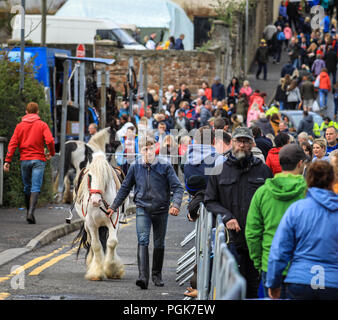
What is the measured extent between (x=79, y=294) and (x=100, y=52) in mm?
26770

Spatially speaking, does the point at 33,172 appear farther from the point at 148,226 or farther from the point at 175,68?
the point at 175,68

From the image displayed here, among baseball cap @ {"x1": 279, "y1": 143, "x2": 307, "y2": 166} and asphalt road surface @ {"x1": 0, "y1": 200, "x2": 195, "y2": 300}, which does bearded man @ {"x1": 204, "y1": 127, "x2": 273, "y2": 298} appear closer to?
baseball cap @ {"x1": 279, "y1": 143, "x2": 307, "y2": 166}

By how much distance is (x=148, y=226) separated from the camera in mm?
11750

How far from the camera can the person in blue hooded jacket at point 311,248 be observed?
692 cm

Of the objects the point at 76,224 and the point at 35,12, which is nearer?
the point at 76,224

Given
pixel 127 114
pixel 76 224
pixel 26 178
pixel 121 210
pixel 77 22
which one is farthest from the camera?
pixel 77 22

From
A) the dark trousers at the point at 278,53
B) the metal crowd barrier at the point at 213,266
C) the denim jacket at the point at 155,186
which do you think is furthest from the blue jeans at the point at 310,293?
the dark trousers at the point at 278,53

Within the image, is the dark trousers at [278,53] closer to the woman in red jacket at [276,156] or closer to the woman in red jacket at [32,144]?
the woman in red jacket at [32,144]

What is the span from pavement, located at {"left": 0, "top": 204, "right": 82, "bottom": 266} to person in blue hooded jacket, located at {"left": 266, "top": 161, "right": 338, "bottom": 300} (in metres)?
6.80

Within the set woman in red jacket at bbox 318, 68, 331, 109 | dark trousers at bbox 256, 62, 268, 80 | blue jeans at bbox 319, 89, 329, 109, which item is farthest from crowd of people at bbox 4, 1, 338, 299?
dark trousers at bbox 256, 62, 268, 80

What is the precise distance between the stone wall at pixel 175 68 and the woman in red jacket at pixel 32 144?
21.5 metres

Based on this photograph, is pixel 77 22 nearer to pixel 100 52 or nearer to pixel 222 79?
pixel 100 52
